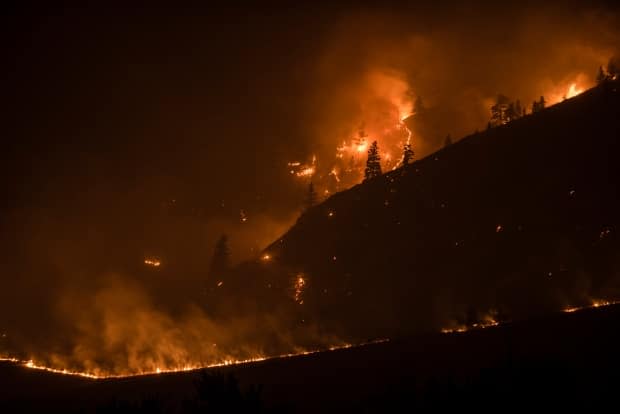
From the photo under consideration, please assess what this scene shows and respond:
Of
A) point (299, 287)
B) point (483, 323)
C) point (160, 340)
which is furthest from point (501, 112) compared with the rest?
point (160, 340)

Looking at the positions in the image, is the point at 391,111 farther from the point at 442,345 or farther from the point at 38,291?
the point at 442,345

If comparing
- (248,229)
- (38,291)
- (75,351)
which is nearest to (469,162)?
(75,351)

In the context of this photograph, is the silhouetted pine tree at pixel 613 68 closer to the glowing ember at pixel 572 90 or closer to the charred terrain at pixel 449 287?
the glowing ember at pixel 572 90

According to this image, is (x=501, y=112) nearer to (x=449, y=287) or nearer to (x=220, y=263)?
(x=449, y=287)

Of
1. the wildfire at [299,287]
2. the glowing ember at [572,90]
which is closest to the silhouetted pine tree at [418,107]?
the glowing ember at [572,90]

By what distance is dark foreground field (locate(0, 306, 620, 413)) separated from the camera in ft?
57.4

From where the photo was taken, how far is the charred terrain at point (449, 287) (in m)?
26.8

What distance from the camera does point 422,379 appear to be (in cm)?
3266

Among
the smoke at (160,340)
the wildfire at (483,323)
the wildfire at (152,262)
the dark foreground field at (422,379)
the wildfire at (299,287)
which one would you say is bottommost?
the dark foreground field at (422,379)

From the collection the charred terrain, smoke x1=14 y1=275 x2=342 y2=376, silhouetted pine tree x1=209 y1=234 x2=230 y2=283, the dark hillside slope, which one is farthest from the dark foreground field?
silhouetted pine tree x1=209 y1=234 x2=230 y2=283

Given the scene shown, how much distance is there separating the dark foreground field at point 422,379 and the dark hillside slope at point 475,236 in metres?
12.8

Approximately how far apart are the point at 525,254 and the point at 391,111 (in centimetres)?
13851

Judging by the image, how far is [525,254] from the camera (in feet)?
194

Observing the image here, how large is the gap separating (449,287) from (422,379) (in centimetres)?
3149
